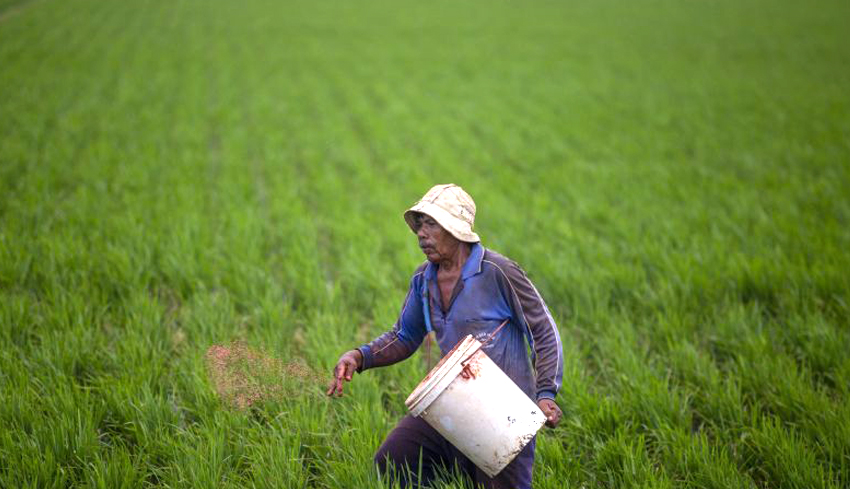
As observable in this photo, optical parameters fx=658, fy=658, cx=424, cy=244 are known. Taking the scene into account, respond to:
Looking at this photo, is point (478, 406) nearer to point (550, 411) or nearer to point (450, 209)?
point (550, 411)

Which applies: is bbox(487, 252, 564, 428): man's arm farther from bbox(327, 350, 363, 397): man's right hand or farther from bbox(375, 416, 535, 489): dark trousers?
bbox(327, 350, 363, 397): man's right hand

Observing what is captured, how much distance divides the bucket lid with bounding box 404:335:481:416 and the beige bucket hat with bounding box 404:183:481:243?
31 cm

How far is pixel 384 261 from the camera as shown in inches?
181

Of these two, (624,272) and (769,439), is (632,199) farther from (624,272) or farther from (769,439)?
(769,439)

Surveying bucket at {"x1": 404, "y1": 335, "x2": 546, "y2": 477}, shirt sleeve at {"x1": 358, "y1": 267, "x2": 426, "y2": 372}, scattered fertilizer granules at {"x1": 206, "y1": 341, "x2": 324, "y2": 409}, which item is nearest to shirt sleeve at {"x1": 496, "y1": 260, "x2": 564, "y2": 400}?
bucket at {"x1": 404, "y1": 335, "x2": 546, "y2": 477}

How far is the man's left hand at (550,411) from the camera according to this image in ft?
5.73

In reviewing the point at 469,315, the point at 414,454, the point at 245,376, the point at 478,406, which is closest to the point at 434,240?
the point at 469,315

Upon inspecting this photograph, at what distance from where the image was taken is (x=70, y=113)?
8.99 metres

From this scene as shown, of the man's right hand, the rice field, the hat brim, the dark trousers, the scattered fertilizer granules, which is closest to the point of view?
the hat brim

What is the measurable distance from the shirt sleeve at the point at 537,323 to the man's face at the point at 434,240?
0.58 ft

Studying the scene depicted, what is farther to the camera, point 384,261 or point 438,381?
point 384,261

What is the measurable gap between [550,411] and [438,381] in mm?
324

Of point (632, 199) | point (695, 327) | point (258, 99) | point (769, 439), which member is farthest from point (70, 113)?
point (769, 439)

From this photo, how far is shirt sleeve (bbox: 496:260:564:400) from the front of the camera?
1853 mm
